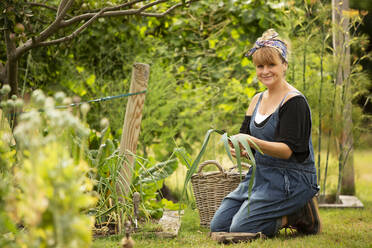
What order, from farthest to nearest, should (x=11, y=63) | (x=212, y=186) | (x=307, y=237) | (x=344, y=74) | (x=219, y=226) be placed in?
(x=344, y=74) → (x=212, y=186) → (x=11, y=63) → (x=219, y=226) → (x=307, y=237)

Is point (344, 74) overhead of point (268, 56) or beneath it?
beneath

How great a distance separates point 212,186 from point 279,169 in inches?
22.3

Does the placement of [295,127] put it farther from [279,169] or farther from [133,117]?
[133,117]

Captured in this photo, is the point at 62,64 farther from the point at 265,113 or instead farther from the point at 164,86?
the point at 265,113

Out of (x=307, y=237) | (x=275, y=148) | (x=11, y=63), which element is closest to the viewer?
(x=275, y=148)

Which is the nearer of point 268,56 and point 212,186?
point 268,56

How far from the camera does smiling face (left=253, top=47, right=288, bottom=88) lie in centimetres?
287

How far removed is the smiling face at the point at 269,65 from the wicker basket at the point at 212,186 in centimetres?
70

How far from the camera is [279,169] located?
2873 millimetres

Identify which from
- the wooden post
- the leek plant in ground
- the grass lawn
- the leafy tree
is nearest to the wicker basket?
the grass lawn

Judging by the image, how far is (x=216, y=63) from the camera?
17.9 ft

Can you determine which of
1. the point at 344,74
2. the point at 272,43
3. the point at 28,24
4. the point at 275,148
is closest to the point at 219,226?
the point at 275,148

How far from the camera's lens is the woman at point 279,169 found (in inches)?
109

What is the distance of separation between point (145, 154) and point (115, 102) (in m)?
0.63
